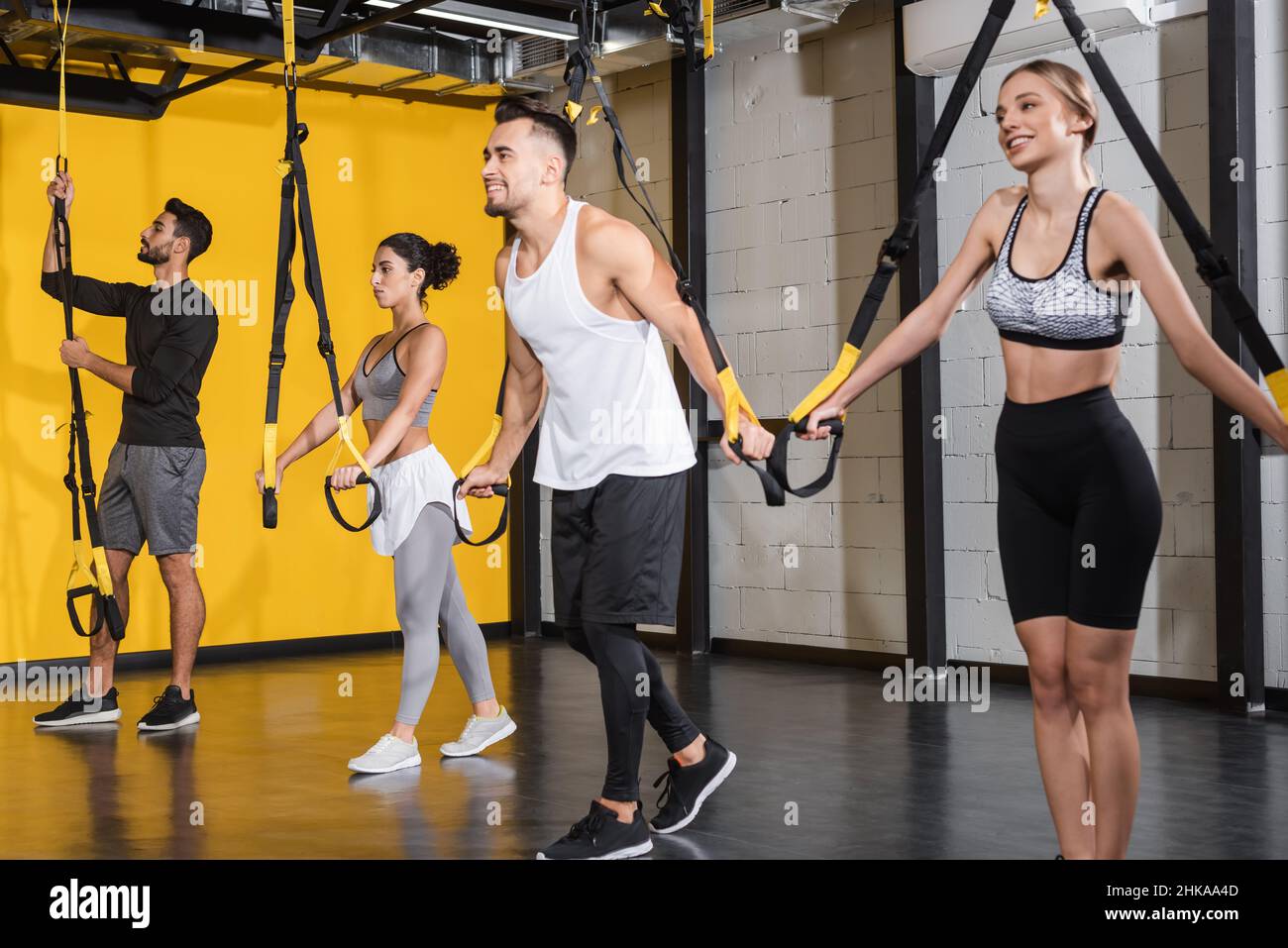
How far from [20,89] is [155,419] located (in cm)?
206

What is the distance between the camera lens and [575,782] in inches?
173

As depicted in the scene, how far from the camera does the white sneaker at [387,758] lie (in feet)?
14.9

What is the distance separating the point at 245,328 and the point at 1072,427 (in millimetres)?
5654

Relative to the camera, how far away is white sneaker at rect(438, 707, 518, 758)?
4.80 meters

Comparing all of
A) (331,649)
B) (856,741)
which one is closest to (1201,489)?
(856,741)

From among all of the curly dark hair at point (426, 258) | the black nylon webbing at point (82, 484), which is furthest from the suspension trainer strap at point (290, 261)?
the black nylon webbing at point (82, 484)

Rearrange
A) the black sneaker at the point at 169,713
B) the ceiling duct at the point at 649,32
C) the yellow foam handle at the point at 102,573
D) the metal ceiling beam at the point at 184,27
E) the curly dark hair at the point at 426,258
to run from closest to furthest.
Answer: the curly dark hair at the point at 426,258 → the yellow foam handle at the point at 102,573 → the black sneaker at the point at 169,713 → the metal ceiling beam at the point at 184,27 → the ceiling duct at the point at 649,32

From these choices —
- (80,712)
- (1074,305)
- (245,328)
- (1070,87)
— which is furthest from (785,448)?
(245,328)

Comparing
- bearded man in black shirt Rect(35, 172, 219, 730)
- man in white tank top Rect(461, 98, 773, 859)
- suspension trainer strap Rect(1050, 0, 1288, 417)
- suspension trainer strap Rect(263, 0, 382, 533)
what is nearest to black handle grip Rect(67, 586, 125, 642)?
bearded man in black shirt Rect(35, 172, 219, 730)

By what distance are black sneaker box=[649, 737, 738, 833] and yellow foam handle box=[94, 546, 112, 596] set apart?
7.90ft

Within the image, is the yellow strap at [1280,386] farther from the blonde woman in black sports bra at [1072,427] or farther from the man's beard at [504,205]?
the man's beard at [504,205]

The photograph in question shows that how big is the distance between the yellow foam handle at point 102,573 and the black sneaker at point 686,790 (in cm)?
241

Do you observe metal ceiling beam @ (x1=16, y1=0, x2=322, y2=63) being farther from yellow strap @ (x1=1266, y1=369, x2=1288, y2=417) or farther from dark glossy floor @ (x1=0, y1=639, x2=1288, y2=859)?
yellow strap @ (x1=1266, y1=369, x2=1288, y2=417)
